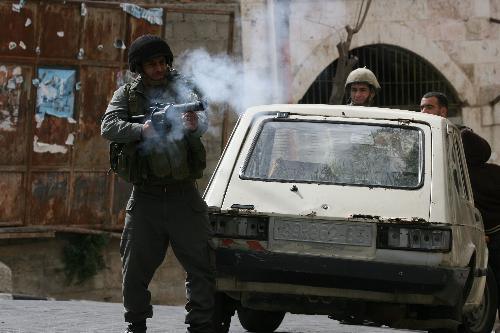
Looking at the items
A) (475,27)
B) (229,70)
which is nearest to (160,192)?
(229,70)

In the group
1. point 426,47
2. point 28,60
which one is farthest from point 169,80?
point 426,47

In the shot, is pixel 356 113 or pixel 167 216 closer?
pixel 167 216

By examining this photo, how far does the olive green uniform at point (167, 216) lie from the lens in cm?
798

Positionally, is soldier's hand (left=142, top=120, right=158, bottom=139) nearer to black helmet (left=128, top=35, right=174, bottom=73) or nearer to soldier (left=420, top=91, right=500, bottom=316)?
black helmet (left=128, top=35, right=174, bottom=73)

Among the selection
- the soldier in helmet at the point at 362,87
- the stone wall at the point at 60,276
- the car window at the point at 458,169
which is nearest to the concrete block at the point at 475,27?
the stone wall at the point at 60,276

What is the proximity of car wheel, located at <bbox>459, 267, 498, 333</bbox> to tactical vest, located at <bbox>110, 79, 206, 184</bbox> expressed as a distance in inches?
125

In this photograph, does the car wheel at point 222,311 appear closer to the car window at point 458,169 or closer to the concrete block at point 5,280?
the car window at point 458,169

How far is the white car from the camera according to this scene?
26.9ft

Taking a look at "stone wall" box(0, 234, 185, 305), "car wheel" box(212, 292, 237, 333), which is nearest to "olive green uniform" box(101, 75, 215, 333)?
"car wheel" box(212, 292, 237, 333)

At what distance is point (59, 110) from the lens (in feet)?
57.0

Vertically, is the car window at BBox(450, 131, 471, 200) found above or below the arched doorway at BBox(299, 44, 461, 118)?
below

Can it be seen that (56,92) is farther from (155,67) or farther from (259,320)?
(155,67)

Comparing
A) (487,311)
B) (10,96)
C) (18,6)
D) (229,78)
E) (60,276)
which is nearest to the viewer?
(487,311)

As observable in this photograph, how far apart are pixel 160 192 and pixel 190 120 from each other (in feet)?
1.53
